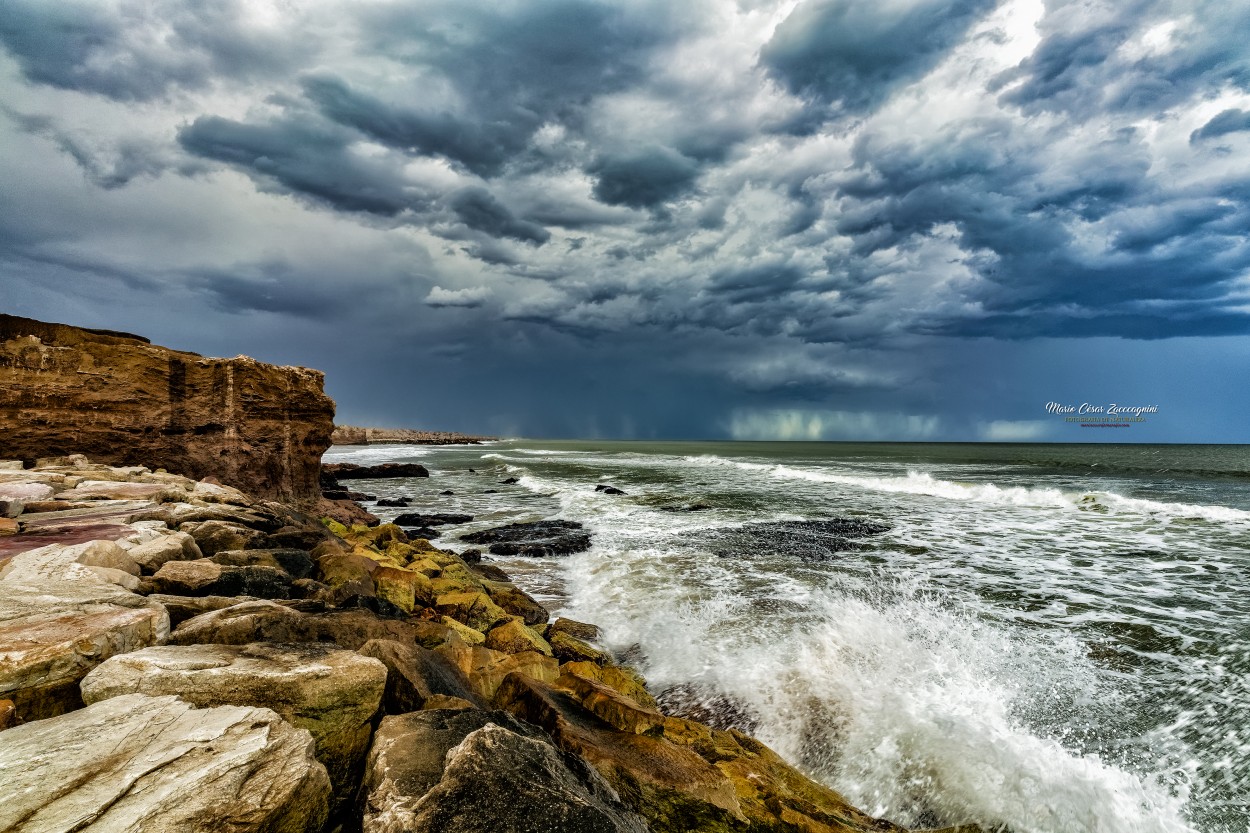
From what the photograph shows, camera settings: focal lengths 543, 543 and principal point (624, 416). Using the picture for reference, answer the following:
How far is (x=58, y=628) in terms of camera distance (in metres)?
3.12

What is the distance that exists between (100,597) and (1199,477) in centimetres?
5659

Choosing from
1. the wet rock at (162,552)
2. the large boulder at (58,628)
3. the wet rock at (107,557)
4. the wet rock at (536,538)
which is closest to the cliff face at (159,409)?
the wet rock at (536,538)

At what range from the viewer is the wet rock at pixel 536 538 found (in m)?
14.6

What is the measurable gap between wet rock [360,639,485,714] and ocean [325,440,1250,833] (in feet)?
10.8

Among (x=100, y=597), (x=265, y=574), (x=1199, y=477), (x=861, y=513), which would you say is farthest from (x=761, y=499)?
(x=1199, y=477)

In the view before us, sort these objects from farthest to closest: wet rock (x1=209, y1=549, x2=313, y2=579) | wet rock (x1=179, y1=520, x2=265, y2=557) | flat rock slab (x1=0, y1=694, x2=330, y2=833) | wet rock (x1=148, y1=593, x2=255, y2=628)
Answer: wet rock (x1=179, y1=520, x2=265, y2=557) → wet rock (x1=209, y1=549, x2=313, y2=579) → wet rock (x1=148, y1=593, x2=255, y2=628) → flat rock slab (x1=0, y1=694, x2=330, y2=833)

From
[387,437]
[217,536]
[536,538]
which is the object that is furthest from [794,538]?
[387,437]

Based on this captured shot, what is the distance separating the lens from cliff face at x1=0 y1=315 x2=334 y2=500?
12336mm

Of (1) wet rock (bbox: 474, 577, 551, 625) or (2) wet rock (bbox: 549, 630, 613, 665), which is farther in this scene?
(1) wet rock (bbox: 474, 577, 551, 625)

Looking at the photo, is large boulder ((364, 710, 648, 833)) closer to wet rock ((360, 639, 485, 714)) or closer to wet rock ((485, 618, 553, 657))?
wet rock ((360, 639, 485, 714))

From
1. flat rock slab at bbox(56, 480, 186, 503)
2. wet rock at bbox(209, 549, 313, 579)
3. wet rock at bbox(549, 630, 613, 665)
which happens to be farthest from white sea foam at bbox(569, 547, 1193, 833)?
flat rock slab at bbox(56, 480, 186, 503)

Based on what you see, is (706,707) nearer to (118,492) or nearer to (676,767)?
(676,767)

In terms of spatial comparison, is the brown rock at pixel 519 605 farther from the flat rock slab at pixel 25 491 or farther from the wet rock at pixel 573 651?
the flat rock slab at pixel 25 491

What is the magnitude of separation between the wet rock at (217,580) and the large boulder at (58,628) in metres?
0.73
